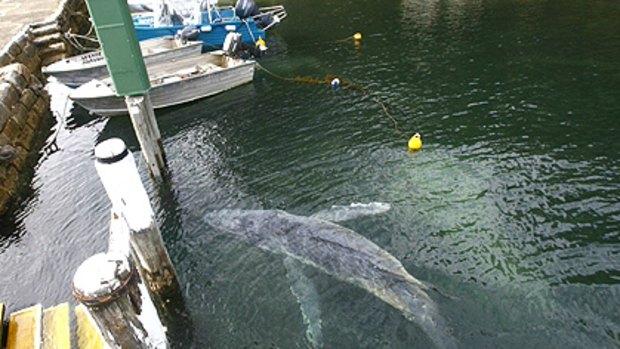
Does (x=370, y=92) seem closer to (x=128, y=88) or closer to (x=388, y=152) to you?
(x=388, y=152)

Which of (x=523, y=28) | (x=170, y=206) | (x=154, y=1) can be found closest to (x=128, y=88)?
(x=170, y=206)

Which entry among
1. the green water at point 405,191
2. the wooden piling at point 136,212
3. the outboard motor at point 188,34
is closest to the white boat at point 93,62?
the outboard motor at point 188,34

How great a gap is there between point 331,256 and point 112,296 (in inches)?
214

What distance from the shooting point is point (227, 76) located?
63.4 feet

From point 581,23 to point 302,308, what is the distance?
26.4 metres

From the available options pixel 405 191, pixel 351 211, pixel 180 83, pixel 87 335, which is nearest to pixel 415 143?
pixel 405 191

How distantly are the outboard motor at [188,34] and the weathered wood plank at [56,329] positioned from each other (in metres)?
18.5

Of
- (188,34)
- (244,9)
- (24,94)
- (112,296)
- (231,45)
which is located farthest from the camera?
(244,9)

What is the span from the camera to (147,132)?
12.0 metres

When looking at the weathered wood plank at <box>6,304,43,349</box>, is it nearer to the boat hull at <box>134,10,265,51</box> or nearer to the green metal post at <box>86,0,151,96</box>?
the green metal post at <box>86,0,151,96</box>

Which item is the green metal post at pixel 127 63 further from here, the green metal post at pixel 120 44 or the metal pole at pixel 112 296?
the metal pole at pixel 112 296

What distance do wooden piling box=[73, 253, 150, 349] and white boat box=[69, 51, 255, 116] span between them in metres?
13.7

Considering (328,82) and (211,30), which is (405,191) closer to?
(328,82)

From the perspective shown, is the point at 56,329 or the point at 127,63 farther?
the point at 127,63
